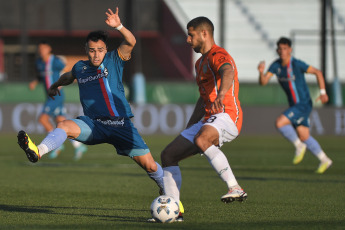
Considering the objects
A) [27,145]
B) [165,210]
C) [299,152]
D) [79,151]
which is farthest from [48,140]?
[79,151]

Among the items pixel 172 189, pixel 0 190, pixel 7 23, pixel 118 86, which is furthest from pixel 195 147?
pixel 7 23

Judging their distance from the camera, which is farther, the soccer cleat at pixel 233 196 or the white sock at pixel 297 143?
the white sock at pixel 297 143

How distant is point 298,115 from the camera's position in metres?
13.9

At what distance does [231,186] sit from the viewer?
6852mm

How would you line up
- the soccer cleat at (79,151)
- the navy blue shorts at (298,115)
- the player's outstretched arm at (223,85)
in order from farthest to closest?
1. the soccer cleat at (79,151)
2. the navy blue shorts at (298,115)
3. the player's outstretched arm at (223,85)

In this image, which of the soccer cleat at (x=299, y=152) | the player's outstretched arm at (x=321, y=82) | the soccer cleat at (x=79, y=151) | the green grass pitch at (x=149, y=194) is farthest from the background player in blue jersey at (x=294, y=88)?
the soccer cleat at (x=79, y=151)

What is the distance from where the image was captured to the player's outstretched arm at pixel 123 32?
24.4 feet

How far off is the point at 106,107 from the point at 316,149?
6.22 metres

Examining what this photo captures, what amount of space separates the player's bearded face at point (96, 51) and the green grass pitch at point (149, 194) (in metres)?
1.56

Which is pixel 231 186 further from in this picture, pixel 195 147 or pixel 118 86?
pixel 118 86

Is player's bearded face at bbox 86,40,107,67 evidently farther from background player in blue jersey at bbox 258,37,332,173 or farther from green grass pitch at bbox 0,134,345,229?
background player in blue jersey at bbox 258,37,332,173

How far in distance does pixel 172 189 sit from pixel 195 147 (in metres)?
0.45

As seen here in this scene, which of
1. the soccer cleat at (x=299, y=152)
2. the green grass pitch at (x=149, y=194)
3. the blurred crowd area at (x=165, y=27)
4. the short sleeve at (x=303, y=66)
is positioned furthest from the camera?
the blurred crowd area at (x=165, y=27)

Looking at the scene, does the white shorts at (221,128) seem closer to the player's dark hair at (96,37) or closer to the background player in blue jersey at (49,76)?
the player's dark hair at (96,37)
